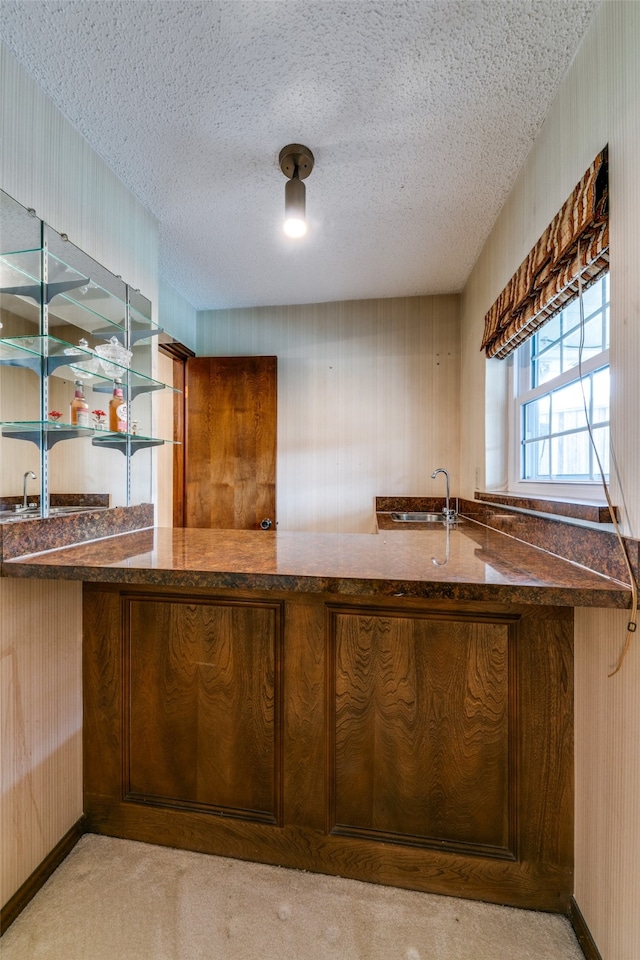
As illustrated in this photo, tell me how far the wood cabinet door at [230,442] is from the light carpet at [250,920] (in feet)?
6.31

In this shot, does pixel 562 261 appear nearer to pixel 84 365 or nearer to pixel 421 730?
pixel 421 730

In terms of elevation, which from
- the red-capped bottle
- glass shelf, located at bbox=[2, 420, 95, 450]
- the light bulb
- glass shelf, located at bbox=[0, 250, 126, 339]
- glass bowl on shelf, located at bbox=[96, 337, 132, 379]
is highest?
the light bulb

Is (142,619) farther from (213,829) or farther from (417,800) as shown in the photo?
(417,800)

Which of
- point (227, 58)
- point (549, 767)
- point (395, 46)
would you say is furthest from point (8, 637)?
point (395, 46)

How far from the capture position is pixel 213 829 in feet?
4.29

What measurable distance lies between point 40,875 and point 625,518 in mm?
1915

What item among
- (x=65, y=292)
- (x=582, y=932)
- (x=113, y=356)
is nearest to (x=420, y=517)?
(x=582, y=932)

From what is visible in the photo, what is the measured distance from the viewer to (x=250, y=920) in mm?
1110

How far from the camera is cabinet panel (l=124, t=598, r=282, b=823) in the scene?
4.17ft

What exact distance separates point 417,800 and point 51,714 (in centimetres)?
117

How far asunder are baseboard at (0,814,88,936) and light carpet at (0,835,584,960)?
0.02 metres

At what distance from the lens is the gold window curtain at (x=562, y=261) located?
104 cm

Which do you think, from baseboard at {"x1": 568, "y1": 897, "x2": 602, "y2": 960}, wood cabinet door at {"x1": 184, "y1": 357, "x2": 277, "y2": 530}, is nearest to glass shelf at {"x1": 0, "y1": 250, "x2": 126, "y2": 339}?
wood cabinet door at {"x1": 184, "y1": 357, "x2": 277, "y2": 530}

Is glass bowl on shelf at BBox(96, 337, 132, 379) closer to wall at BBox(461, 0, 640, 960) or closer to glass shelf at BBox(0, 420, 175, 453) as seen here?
glass shelf at BBox(0, 420, 175, 453)
